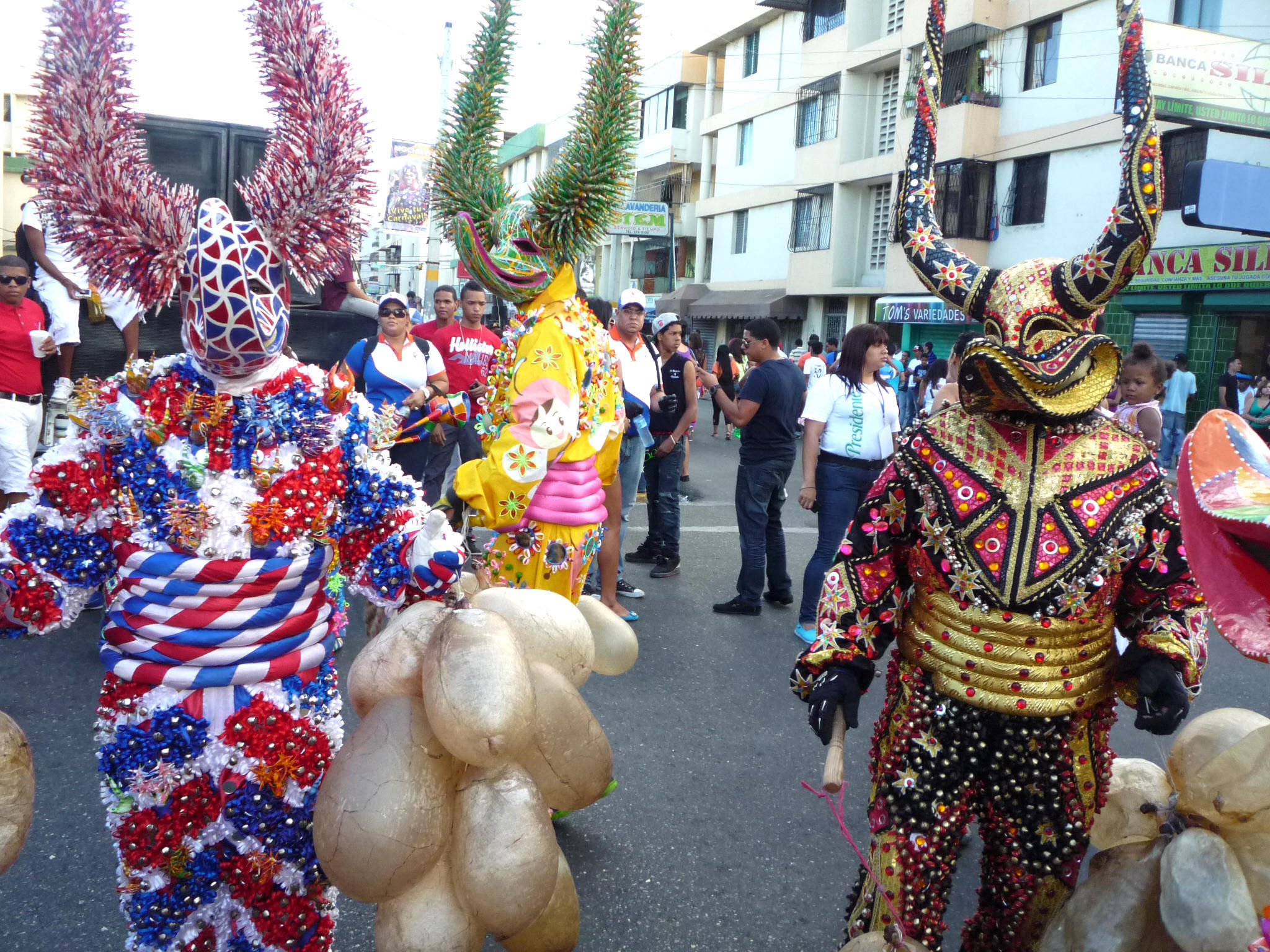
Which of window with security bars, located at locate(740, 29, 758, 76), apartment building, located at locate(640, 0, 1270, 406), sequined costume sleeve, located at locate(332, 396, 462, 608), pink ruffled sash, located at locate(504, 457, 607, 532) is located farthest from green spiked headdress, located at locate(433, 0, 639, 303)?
window with security bars, located at locate(740, 29, 758, 76)

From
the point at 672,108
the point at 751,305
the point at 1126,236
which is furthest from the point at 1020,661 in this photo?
the point at 672,108

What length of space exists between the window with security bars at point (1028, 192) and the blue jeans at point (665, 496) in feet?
52.9

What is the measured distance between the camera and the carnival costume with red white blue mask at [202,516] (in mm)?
2109

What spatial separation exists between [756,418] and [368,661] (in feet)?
14.3

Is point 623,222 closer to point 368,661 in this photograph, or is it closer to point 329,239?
point 329,239

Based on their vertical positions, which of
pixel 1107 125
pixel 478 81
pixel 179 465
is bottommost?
pixel 179 465

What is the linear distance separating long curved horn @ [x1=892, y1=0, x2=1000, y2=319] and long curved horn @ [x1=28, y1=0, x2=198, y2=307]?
65.4 inches

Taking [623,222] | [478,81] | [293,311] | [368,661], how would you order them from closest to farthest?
[368,661] < [478,81] < [623,222] < [293,311]

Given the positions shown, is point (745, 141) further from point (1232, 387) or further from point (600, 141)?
point (600, 141)

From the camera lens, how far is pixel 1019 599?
2125 millimetres

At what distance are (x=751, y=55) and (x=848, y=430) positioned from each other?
98.1 ft

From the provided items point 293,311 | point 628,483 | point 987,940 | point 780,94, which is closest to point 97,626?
point 293,311

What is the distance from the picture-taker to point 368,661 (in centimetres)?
209

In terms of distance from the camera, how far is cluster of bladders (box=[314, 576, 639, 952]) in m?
1.87
